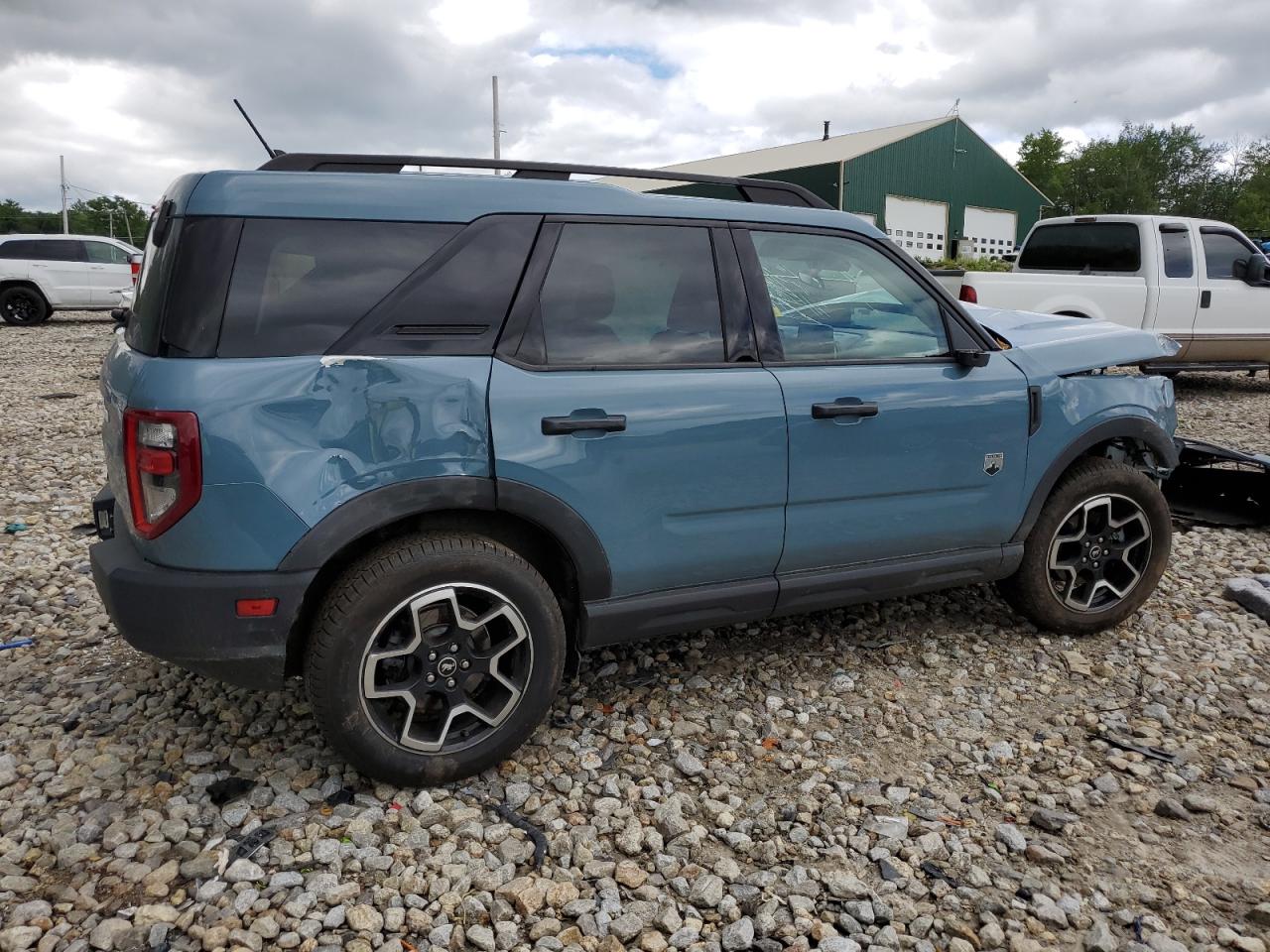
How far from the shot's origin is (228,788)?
2.97 m

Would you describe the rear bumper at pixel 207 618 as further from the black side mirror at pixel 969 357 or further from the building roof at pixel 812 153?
the building roof at pixel 812 153

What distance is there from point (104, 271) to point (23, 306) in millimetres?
1722

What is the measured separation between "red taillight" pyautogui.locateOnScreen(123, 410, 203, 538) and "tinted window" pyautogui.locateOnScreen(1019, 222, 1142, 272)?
31.9 ft

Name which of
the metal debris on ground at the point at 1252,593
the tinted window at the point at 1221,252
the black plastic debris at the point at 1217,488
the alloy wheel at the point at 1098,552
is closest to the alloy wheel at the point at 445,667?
the alloy wheel at the point at 1098,552

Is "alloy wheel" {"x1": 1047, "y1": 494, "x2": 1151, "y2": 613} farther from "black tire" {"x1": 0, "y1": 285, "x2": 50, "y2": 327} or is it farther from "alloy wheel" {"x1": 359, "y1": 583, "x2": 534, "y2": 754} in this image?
"black tire" {"x1": 0, "y1": 285, "x2": 50, "y2": 327}

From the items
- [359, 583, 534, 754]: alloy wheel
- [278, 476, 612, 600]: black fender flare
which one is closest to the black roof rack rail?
[278, 476, 612, 600]: black fender flare

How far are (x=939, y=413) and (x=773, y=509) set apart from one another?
79 centimetres

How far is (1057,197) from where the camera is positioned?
219 feet

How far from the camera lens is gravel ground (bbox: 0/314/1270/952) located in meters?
2.43

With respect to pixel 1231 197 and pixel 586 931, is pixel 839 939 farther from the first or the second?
pixel 1231 197

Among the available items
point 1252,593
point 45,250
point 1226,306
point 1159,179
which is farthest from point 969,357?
point 1159,179

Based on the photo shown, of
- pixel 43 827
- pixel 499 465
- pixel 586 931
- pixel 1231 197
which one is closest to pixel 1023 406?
pixel 499 465

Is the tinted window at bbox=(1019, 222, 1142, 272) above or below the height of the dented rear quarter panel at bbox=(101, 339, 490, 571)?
above

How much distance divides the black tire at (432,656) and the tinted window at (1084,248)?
903 cm
